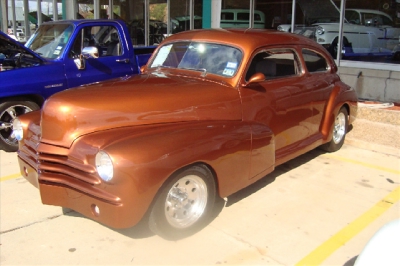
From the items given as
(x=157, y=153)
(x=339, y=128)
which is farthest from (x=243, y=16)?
(x=157, y=153)

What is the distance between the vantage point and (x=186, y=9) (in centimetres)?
1326

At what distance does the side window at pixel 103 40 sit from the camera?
6530 millimetres

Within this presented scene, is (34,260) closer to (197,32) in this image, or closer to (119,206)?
(119,206)

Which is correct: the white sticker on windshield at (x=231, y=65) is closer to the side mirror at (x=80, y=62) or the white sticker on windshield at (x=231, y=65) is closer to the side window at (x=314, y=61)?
the side window at (x=314, y=61)

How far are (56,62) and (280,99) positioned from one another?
3.54 metres

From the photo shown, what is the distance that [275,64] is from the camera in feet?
15.7

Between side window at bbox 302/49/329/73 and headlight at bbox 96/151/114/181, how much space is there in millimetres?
3242

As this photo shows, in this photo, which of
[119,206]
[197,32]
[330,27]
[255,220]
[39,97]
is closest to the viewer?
[119,206]

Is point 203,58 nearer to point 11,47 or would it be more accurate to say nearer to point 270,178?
point 270,178

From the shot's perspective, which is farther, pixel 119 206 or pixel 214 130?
pixel 214 130

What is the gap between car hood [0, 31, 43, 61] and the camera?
5.87 m

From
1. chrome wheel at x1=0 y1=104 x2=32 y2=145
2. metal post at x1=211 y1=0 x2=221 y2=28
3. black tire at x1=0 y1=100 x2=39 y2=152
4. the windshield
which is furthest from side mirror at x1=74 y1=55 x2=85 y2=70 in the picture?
metal post at x1=211 y1=0 x2=221 y2=28

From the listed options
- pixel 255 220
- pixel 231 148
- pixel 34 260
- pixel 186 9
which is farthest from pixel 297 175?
pixel 186 9

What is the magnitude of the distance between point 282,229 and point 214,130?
1.15 meters
